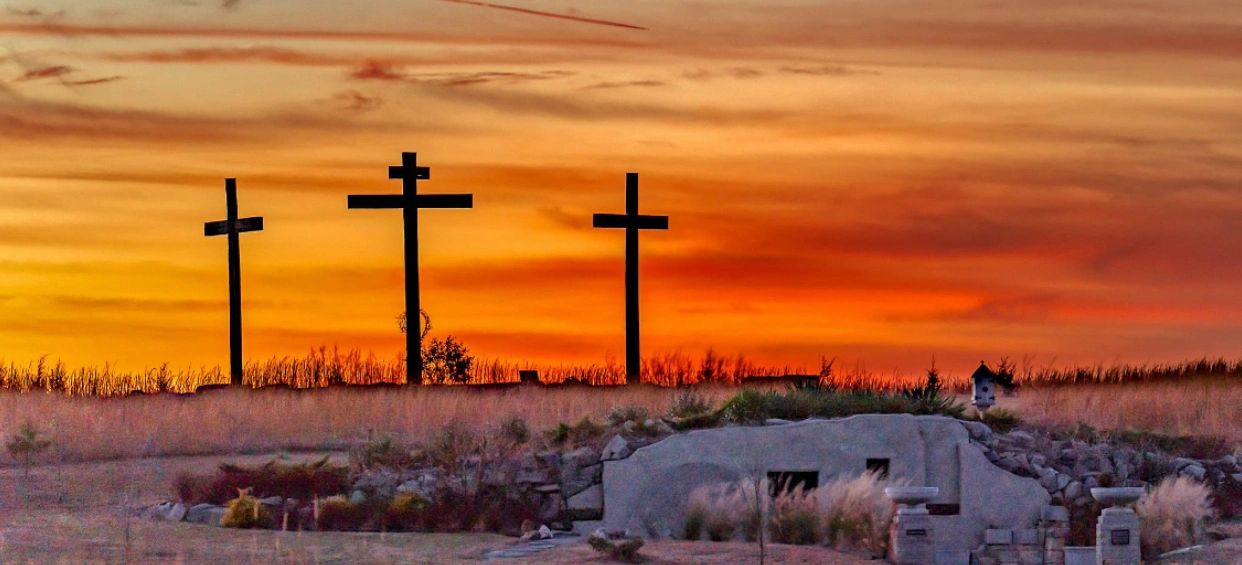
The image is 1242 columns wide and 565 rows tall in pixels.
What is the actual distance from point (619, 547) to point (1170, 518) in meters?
7.39

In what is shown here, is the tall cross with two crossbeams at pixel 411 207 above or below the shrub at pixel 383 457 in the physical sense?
above

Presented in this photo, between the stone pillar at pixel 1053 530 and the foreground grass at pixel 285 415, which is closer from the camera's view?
the stone pillar at pixel 1053 530

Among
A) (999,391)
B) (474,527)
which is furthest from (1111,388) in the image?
(474,527)

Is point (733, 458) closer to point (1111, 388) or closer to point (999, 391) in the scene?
point (999, 391)

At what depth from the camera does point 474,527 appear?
1989 cm

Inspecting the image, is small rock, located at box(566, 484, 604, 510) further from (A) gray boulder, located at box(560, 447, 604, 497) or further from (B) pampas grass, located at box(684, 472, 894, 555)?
(B) pampas grass, located at box(684, 472, 894, 555)

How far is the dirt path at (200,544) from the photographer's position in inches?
650

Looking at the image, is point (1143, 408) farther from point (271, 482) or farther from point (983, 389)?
point (271, 482)

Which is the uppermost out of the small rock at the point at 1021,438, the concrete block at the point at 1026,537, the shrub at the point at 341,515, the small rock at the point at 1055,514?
the small rock at the point at 1021,438

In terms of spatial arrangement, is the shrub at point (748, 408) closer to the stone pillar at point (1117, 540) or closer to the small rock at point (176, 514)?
the stone pillar at point (1117, 540)

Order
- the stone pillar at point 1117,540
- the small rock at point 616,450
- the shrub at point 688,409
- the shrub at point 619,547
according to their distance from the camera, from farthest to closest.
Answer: the shrub at point 688,409, the small rock at point 616,450, the stone pillar at point 1117,540, the shrub at point 619,547

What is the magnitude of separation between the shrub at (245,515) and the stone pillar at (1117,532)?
9.27 meters

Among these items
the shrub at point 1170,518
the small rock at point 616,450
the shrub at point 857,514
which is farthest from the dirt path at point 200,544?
the shrub at point 1170,518

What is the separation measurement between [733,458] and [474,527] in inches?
125
